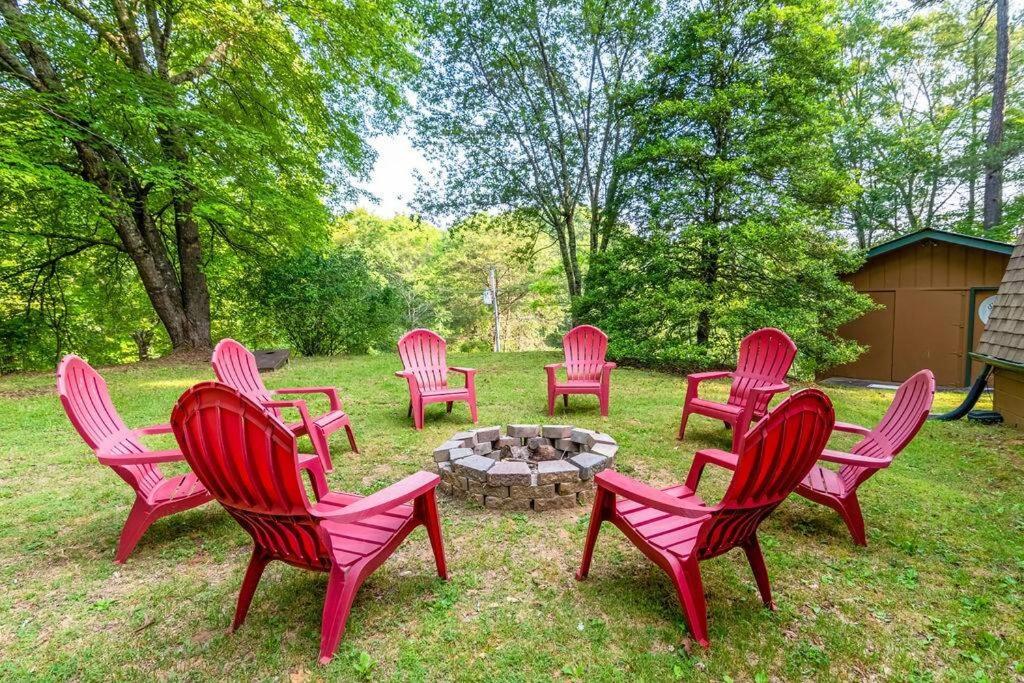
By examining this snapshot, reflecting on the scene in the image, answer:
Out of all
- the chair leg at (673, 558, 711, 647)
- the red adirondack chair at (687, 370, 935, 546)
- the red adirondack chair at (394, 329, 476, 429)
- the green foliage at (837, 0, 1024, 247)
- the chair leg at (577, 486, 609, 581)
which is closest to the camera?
the chair leg at (673, 558, 711, 647)

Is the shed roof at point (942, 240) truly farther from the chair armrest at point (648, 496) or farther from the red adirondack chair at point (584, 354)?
the chair armrest at point (648, 496)

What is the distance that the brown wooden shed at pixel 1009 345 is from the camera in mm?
4055

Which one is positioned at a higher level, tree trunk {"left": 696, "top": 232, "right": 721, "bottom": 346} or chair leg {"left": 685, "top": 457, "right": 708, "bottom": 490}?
tree trunk {"left": 696, "top": 232, "right": 721, "bottom": 346}

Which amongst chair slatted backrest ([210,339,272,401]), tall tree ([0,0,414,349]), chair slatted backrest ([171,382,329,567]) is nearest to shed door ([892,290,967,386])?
chair slatted backrest ([171,382,329,567])

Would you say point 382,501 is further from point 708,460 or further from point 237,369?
point 237,369

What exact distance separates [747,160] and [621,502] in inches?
268

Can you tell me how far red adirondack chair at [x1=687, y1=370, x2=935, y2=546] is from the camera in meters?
2.15

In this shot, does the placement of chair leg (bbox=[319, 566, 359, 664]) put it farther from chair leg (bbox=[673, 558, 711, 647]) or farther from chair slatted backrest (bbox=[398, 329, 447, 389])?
chair slatted backrest (bbox=[398, 329, 447, 389])

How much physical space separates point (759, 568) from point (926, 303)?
8192mm

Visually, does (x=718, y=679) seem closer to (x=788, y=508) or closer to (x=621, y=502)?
(x=621, y=502)

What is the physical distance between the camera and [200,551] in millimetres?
2256

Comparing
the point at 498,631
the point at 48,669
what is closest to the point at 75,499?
the point at 48,669

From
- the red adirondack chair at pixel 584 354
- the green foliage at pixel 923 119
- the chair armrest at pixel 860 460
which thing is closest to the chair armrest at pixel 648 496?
the chair armrest at pixel 860 460

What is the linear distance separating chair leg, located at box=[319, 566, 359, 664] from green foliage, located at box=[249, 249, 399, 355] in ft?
30.9
